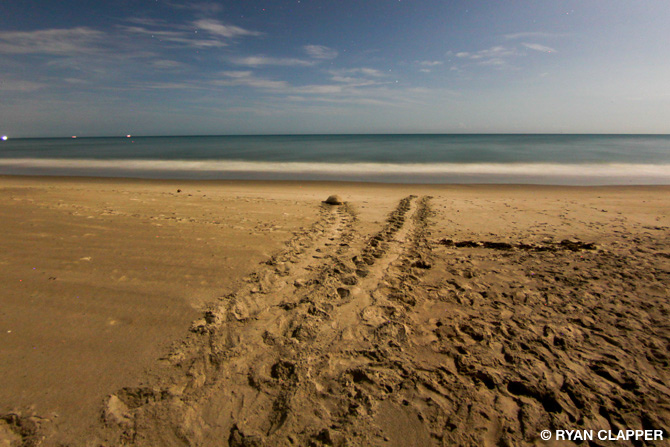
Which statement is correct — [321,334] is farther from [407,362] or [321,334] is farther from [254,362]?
[407,362]

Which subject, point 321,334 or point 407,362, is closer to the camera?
point 407,362

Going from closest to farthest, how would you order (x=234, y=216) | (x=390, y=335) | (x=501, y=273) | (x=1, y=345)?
(x=1, y=345), (x=390, y=335), (x=501, y=273), (x=234, y=216)

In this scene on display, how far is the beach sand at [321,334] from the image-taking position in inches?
74.4

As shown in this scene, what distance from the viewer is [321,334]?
2686 millimetres

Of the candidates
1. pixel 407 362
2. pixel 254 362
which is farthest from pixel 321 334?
pixel 407 362

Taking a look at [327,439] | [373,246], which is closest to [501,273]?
[373,246]

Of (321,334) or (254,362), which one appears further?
(321,334)

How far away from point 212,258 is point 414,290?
2.57 meters

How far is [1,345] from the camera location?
2330 millimetres

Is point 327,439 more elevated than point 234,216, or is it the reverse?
point 234,216

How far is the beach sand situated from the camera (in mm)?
1889

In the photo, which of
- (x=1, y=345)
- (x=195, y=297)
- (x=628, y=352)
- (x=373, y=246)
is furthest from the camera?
(x=373, y=246)

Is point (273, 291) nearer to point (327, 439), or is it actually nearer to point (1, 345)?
point (327, 439)

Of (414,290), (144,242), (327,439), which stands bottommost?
(327,439)
